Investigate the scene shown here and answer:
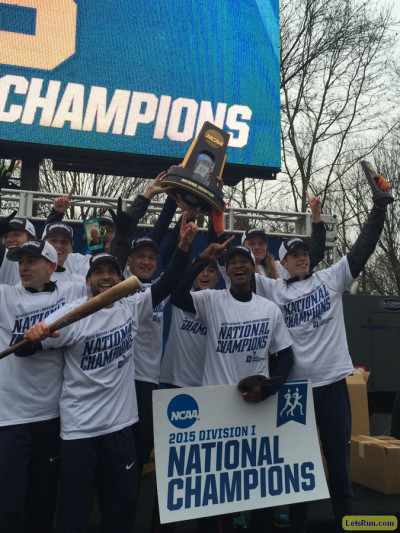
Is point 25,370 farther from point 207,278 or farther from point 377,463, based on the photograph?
point 377,463

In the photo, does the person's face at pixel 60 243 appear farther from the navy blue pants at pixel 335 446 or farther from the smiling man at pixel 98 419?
the navy blue pants at pixel 335 446

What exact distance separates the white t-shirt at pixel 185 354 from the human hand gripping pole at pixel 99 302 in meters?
1.33

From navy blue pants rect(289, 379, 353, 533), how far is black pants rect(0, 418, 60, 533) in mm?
1514

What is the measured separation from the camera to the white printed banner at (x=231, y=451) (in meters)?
2.94

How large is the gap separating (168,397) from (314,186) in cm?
1630

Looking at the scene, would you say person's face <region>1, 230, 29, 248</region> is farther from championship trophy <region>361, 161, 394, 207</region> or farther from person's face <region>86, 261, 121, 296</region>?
championship trophy <region>361, 161, 394, 207</region>

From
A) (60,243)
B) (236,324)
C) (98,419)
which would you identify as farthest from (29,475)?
(60,243)

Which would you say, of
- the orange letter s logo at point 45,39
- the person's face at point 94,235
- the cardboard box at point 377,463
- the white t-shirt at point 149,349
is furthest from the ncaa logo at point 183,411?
the orange letter s logo at point 45,39

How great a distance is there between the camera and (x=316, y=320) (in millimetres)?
3553

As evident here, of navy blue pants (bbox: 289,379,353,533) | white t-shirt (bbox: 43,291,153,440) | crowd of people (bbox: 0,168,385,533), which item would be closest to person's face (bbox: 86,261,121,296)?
crowd of people (bbox: 0,168,385,533)

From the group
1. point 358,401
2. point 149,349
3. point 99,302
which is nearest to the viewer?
point 99,302

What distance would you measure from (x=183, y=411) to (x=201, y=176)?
1.80 m

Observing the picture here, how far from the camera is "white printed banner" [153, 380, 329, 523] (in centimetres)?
294

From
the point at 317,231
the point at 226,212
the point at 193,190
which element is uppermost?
the point at 226,212
